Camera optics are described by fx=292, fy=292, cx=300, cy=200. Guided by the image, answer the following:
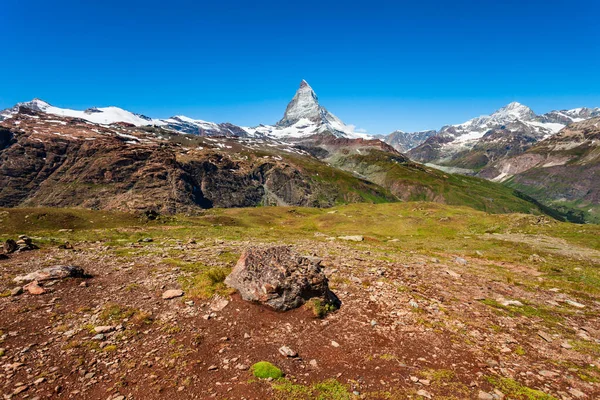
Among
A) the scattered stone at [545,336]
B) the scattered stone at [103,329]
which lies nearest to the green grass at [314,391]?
the scattered stone at [103,329]

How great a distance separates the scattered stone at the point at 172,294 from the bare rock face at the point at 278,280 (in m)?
2.72

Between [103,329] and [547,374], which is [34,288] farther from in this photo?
[547,374]

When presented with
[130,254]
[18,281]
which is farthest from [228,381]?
[130,254]

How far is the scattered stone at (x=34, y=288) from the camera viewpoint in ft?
52.2

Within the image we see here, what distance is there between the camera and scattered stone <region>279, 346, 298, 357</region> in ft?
40.6

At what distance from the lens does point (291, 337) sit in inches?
547

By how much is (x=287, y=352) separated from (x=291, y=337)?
148cm

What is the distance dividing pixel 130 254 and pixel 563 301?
35.0 meters

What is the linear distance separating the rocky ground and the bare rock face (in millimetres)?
645

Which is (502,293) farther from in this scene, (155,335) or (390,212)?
(390,212)

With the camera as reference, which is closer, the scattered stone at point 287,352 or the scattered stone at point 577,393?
the scattered stone at point 577,393

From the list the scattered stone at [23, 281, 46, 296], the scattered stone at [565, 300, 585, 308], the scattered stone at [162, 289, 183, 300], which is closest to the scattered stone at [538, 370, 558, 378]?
the scattered stone at [565, 300, 585, 308]

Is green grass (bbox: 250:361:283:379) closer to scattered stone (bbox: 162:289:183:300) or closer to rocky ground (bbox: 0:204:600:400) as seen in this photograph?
rocky ground (bbox: 0:204:600:400)

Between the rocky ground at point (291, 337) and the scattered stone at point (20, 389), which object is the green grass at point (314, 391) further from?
the scattered stone at point (20, 389)
